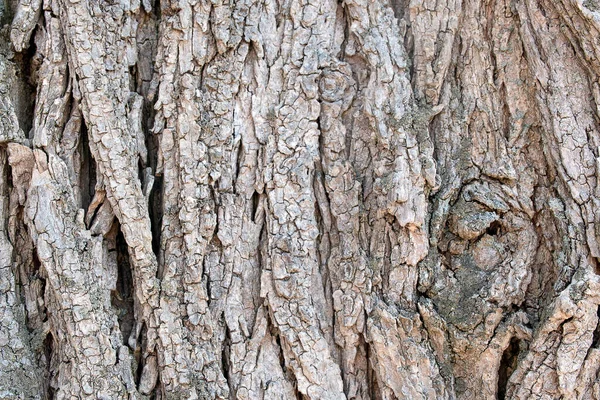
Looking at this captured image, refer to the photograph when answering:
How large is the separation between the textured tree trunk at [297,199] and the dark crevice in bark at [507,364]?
0.05 ft

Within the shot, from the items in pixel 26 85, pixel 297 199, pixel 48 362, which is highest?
pixel 26 85

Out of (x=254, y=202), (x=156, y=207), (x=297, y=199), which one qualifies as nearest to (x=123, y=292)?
(x=156, y=207)

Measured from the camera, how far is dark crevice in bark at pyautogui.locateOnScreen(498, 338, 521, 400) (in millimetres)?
2596

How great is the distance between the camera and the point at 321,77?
274 cm

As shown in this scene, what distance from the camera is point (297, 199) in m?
2.65

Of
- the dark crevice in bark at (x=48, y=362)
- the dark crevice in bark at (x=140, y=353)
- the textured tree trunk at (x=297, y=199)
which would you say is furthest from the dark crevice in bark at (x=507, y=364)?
the dark crevice in bark at (x=48, y=362)

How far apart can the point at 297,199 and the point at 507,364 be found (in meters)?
1.10

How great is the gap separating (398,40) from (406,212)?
0.75 m

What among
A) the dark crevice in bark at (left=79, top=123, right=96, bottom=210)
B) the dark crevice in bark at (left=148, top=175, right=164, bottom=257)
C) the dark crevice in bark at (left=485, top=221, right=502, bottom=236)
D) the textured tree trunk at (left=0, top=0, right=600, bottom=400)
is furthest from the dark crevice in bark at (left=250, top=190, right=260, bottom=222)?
the dark crevice in bark at (left=485, top=221, right=502, bottom=236)

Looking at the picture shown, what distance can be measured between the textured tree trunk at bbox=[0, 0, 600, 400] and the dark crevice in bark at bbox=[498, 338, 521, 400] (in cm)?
1

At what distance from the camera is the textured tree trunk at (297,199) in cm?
257

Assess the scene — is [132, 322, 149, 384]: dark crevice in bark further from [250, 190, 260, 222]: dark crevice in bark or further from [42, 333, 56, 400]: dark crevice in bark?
[250, 190, 260, 222]: dark crevice in bark

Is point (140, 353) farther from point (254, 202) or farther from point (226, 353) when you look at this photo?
point (254, 202)

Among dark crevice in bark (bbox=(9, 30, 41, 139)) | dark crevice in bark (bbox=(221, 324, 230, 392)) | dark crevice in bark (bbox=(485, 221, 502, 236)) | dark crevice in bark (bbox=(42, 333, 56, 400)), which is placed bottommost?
dark crevice in bark (bbox=(42, 333, 56, 400))
